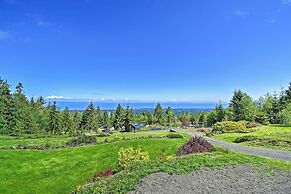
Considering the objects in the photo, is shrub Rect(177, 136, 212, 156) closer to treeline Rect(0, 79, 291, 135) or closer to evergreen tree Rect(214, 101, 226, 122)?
treeline Rect(0, 79, 291, 135)

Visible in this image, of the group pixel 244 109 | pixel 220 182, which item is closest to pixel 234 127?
pixel 244 109

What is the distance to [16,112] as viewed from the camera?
5262 centimetres

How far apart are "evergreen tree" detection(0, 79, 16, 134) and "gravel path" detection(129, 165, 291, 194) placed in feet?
154

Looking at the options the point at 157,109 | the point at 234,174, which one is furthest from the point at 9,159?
the point at 157,109

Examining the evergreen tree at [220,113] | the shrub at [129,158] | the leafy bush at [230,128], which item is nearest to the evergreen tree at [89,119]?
the evergreen tree at [220,113]

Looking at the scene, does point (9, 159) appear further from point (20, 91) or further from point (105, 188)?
point (20, 91)

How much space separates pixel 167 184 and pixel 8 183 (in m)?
12.4

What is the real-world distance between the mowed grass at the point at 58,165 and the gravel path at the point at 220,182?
8508 mm

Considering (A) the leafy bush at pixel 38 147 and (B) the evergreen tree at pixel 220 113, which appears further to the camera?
(B) the evergreen tree at pixel 220 113

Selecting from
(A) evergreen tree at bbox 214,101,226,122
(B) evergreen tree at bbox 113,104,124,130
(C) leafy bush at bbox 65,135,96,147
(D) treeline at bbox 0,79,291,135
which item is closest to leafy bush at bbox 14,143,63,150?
(C) leafy bush at bbox 65,135,96,147

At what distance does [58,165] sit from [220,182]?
14170mm

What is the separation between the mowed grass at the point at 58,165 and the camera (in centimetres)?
1744

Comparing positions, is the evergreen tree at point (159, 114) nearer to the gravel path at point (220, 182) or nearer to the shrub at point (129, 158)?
the shrub at point (129, 158)

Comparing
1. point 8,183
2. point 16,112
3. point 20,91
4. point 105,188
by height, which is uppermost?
point 20,91
